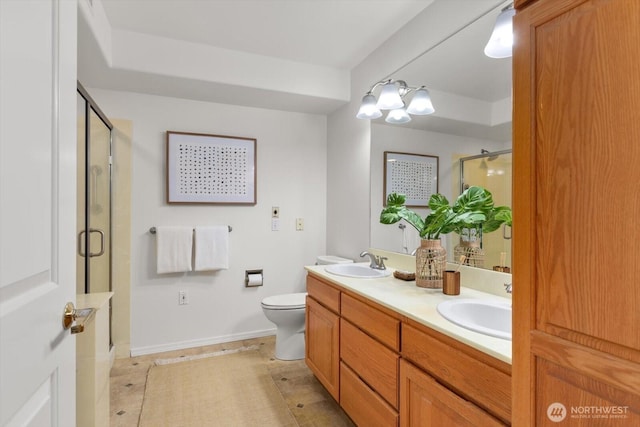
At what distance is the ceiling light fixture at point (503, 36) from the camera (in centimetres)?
140

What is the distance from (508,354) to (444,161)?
4.30 feet

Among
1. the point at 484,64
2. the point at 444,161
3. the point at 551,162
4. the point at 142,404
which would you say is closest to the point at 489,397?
the point at 551,162

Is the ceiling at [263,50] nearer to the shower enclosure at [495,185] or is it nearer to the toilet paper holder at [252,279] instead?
the shower enclosure at [495,185]

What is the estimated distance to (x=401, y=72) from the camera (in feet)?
7.17

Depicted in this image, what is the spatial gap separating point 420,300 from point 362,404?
579 millimetres

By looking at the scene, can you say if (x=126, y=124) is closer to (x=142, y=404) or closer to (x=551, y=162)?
(x=142, y=404)

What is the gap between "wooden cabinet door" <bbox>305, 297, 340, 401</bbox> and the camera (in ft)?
5.82

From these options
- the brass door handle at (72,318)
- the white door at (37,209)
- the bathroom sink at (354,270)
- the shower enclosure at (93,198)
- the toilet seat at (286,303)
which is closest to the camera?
the white door at (37,209)

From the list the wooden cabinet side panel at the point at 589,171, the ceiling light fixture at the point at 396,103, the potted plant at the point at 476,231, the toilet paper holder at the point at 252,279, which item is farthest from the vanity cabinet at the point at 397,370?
the ceiling light fixture at the point at 396,103

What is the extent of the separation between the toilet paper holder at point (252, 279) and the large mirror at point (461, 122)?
1233 millimetres

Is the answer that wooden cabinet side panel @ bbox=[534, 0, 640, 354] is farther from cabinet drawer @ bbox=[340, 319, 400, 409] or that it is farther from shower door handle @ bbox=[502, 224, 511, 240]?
shower door handle @ bbox=[502, 224, 511, 240]

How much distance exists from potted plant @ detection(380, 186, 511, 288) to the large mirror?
0.06 metres

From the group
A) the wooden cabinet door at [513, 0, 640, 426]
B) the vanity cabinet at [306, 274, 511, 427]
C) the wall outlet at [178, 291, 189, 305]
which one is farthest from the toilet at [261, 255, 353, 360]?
the wooden cabinet door at [513, 0, 640, 426]

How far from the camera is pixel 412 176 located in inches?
85.8
